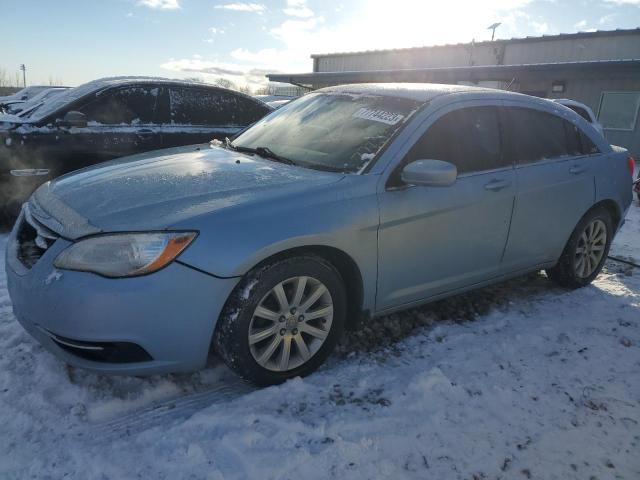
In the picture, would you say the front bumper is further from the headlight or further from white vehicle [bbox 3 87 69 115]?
white vehicle [bbox 3 87 69 115]

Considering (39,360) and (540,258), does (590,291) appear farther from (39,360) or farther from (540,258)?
(39,360)

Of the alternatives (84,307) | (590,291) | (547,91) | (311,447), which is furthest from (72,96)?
(547,91)

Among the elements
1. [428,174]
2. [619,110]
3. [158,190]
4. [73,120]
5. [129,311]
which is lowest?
[129,311]

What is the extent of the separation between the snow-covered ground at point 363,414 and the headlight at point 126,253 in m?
0.73

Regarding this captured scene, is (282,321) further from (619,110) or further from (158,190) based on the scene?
(619,110)

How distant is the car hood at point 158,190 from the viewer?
2.33 metres

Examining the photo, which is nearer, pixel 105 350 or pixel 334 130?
pixel 105 350

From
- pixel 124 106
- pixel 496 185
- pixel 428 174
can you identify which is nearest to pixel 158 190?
pixel 428 174

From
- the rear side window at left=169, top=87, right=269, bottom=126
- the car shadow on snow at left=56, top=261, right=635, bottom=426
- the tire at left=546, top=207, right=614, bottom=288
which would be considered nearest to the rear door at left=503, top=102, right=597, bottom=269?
the tire at left=546, top=207, right=614, bottom=288

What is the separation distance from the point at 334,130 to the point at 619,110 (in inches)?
609

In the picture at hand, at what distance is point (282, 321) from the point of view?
2.61 m

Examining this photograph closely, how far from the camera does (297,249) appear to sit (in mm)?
2574

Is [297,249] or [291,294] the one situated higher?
[297,249]

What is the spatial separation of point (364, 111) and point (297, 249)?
1221 millimetres
